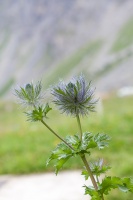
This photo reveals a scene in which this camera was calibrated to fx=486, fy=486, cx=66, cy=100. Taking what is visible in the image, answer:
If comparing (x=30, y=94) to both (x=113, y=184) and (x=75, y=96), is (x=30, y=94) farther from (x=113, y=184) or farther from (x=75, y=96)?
(x=113, y=184)

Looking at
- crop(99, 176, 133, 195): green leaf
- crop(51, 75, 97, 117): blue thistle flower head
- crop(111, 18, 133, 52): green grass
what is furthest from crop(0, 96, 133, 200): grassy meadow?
crop(111, 18, 133, 52): green grass

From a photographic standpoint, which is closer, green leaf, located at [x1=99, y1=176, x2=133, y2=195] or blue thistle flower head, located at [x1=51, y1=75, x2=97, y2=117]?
blue thistle flower head, located at [x1=51, y1=75, x2=97, y2=117]

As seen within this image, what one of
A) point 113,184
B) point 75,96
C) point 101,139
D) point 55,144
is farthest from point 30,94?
point 55,144

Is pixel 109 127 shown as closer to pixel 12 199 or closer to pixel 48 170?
pixel 48 170

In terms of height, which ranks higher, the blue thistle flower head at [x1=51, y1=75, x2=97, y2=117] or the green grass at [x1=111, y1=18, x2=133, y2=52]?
the green grass at [x1=111, y1=18, x2=133, y2=52]

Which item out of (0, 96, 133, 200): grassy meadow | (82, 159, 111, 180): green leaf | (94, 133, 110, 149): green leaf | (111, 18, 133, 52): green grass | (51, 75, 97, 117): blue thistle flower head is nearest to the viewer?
(51, 75, 97, 117): blue thistle flower head

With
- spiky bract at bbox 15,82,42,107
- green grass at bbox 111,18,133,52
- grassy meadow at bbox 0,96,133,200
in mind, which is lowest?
spiky bract at bbox 15,82,42,107

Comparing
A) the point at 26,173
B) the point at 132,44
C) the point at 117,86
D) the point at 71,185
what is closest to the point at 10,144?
the point at 26,173

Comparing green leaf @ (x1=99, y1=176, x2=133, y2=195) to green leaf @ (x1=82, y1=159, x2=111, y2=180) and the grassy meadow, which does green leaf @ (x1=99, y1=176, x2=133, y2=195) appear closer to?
green leaf @ (x1=82, y1=159, x2=111, y2=180)

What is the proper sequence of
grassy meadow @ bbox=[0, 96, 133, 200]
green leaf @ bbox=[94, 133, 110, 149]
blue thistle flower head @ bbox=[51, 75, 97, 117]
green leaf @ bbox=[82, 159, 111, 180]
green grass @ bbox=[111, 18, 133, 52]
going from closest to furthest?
blue thistle flower head @ bbox=[51, 75, 97, 117] < green leaf @ bbox=[94, 133, 110, 149] < green leaf @ bbox=[82, 159, 111, 180] < grassy meadow @ bbox=[0, 96, 133, 200] < green grass @ bbox=[111, 18, 133, 52]
